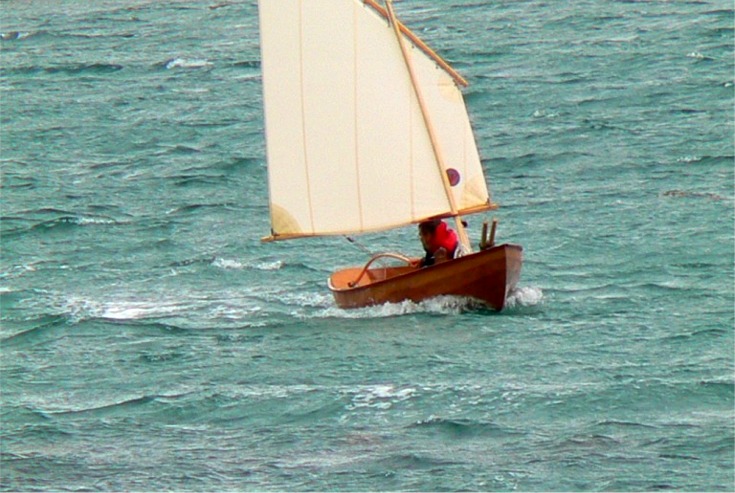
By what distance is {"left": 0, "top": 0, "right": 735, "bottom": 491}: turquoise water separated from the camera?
97.4ft

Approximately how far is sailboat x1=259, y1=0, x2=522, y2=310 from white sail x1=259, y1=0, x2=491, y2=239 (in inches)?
0.9

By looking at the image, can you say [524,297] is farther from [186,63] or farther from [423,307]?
[186,63]

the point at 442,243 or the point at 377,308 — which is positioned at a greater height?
the point at 442,243

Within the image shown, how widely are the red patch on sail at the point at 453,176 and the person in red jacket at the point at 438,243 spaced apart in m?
1.42

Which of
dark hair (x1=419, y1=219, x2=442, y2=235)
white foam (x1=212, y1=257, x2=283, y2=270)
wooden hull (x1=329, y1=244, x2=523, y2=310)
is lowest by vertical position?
white foam (x1=212, y1=257, x2=283, y2=270)

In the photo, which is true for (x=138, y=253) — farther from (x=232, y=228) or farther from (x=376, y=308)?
(x=376, y=308)

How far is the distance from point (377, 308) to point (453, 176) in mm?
3488

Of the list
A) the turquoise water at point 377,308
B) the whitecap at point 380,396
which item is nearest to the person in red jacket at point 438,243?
the turquoise water at point 377,308

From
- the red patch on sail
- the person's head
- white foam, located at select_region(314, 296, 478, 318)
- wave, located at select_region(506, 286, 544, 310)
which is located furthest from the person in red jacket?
wave, located at select_region(506, 286, 544, 310)

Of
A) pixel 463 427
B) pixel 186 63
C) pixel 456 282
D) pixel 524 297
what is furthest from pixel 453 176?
pixel 186 63

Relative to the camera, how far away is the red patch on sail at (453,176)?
1539 inches

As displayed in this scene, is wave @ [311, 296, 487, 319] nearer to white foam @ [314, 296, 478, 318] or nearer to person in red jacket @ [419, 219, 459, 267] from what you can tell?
white foam @ [314, 296, 478, 318]

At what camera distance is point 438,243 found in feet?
124

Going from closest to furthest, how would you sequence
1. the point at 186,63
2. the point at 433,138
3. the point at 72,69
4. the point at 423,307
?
the point at 423,307
the point at 433,138
the point at 186,63
the point at 72,69
